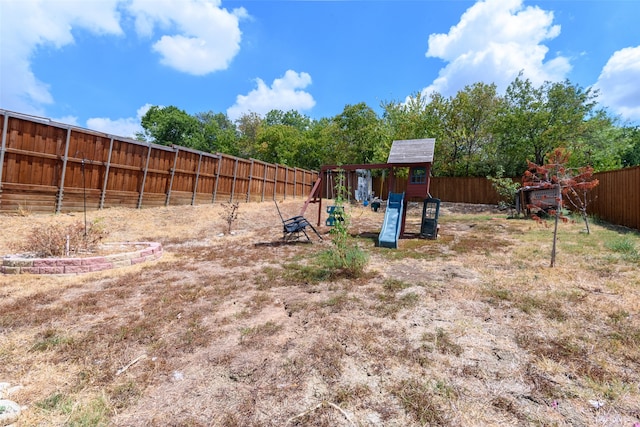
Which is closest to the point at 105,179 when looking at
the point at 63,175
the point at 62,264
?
the point at 63,175

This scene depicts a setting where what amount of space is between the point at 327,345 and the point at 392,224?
598 cm

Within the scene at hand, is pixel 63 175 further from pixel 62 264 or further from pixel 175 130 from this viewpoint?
pixel 175 130

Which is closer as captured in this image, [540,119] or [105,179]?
[105,179]

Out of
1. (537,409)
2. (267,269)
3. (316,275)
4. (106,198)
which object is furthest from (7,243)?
(537,409)

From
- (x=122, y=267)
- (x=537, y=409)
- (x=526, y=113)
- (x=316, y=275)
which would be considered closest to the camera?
(x=537, y=409)

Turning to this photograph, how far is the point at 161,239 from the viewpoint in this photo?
782 cm

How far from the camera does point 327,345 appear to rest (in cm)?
258

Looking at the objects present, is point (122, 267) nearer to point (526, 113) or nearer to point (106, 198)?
point (106, 198)

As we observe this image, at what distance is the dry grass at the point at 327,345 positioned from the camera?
6.05 ft

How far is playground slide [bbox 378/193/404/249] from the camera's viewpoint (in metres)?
7.45

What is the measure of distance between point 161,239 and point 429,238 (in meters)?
7.54

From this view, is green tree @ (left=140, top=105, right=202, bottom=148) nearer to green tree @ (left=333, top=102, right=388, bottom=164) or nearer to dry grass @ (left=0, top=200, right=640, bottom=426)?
green tree @ (left=333, top=102, right=388, bottom=164)

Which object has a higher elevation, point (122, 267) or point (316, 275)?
point (316, 275)

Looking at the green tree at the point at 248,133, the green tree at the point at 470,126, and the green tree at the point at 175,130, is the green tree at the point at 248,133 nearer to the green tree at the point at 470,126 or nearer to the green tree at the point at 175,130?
the green tree at the point at 175,130
